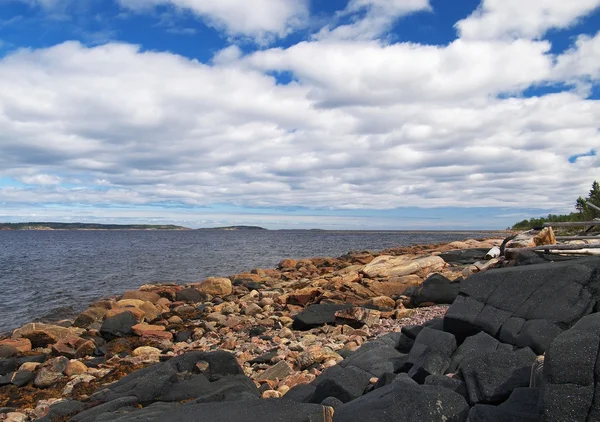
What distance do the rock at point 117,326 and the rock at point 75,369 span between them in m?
3.37

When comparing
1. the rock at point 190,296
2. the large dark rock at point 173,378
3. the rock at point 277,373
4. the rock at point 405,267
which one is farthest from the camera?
the rock at point 190,296

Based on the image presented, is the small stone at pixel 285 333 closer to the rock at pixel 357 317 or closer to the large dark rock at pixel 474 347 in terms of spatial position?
the rock at pixel 357 317

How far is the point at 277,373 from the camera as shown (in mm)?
8984

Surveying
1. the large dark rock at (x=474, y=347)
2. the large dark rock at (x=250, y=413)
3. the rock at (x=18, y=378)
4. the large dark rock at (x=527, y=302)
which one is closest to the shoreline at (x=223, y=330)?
the rock at (x=18, y=378)

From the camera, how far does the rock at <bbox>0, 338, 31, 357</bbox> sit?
12905 millimetres

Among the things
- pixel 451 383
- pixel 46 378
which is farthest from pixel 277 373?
pixel 46 378

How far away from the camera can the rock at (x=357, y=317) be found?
12.9 m

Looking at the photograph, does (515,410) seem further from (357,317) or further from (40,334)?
(40,334)

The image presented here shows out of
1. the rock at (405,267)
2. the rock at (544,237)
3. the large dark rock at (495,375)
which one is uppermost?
the rock at (544,237)

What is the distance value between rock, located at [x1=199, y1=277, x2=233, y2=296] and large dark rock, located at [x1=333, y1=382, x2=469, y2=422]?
18373 mm

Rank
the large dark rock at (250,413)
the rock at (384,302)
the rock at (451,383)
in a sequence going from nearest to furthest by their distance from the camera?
the large dark rock at (250,413)
the rock at (451,383)
the rock at (384,302)

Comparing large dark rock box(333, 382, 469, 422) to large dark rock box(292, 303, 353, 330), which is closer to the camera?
large dark rock box(333, 382, 469, 422)

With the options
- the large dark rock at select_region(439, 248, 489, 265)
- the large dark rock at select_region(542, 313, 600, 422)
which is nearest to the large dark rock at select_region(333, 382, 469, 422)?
the large dark rock at select_region(542, 313, 600, 422)

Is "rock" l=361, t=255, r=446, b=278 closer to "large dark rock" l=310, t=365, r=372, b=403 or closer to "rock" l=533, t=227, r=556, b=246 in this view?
"rock" l=533, t=227, r=556, b=246
